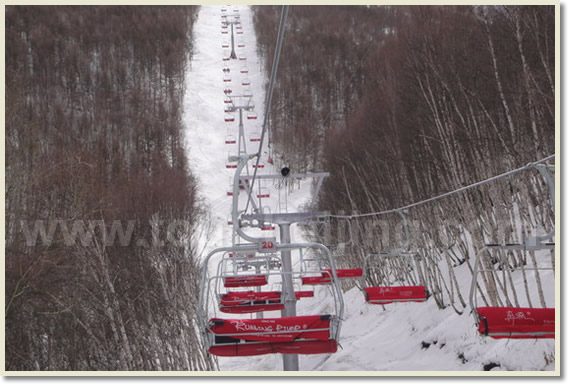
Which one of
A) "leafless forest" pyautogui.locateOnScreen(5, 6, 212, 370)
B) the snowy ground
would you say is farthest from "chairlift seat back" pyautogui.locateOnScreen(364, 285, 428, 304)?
"leafless forest" pyautogui.locateOnScreen(5, 6, 212, 370)

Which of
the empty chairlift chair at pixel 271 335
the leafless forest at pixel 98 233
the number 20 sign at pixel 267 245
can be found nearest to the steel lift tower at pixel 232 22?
the leafless forest at pixel 98 233

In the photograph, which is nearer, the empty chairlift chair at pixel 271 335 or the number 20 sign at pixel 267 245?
the empty chairlift chair at pixel 271 335

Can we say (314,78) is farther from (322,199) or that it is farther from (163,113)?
(322,199)

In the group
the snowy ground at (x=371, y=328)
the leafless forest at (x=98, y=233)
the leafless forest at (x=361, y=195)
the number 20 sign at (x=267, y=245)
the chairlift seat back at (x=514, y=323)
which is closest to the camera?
the chairlift seat back at (x=514, y=323)

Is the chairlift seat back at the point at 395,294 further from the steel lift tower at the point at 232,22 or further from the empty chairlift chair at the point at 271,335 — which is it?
the steel lift tower at the point at 232,22

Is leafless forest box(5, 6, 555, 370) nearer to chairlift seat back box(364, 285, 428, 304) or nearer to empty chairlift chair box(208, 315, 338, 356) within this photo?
chairlift seat back box(364, 285, 428, 304)

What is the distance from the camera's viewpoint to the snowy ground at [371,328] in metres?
9.85

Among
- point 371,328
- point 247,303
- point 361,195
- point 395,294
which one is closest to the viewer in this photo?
point 395,294

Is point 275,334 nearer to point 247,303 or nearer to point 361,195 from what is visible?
point 247,303

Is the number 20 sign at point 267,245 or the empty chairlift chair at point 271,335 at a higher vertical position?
the number 20 sign at point 267,245

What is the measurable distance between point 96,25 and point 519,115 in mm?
54956

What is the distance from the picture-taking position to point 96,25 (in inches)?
2253

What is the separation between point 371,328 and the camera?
1780 cm

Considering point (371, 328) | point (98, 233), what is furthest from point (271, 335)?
point (371, 328)
